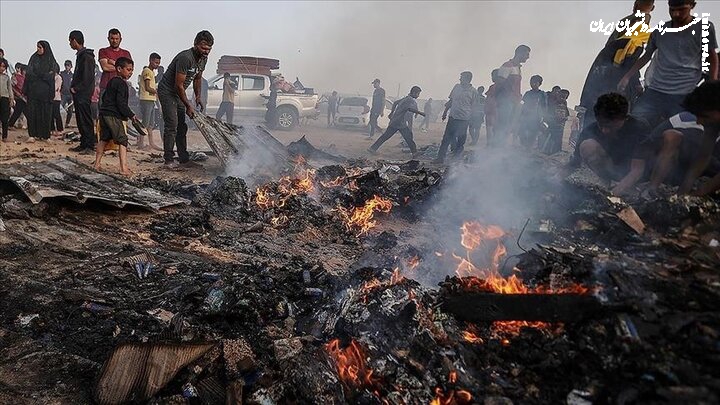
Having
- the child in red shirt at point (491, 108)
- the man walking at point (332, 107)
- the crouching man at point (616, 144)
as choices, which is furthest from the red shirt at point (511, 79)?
the man walking at point (332, 107)

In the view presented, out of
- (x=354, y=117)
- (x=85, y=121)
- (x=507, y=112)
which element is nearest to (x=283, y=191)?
(x=85, y=121)

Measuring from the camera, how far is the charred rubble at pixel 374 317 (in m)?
2.29

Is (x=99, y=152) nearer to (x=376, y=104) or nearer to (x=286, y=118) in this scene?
(x=286, y=118)

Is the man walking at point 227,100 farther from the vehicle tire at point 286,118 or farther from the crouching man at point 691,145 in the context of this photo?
the crouching man at point 691,145

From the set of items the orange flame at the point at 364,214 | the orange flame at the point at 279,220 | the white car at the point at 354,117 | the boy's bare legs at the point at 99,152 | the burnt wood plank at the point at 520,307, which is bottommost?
the orange flame at the point at 279,220

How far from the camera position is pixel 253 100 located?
17828 mm

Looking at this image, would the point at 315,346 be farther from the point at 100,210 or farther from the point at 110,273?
the point at 100,210

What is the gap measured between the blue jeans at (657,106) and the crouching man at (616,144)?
597mm

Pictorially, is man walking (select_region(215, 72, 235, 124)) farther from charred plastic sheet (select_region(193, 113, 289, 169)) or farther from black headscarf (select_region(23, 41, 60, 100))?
charred plastic sheet (select_region(193, 113, 289, 169))

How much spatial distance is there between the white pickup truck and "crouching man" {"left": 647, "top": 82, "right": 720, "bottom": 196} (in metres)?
14.6

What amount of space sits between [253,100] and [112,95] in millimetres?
11149

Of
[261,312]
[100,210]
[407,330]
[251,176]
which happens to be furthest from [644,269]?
[251,176]

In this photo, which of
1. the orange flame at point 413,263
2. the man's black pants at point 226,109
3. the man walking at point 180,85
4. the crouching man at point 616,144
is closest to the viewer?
the orange flame at point 413,263

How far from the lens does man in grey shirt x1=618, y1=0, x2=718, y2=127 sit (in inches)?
205
